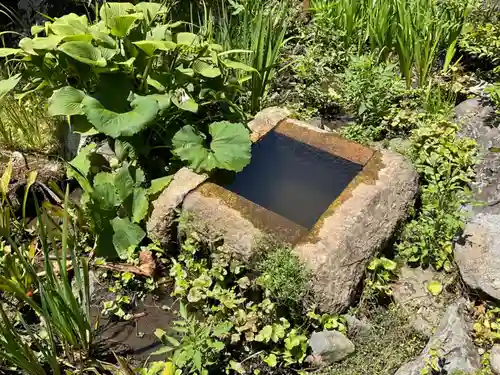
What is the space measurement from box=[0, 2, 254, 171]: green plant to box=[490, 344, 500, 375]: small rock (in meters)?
1.57

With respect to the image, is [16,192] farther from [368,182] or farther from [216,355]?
[368,182]

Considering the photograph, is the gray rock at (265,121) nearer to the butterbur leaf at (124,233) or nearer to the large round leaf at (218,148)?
the large round leaf at (218,148)

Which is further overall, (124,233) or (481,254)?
(124,233)

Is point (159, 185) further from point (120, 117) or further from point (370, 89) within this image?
Answer: point (370, 89)

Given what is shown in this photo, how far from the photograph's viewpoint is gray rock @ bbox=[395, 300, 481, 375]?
2340 millimetres

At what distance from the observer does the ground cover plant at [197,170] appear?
8.10 ft

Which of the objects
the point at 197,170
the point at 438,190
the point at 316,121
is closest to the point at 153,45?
the point at 197,170

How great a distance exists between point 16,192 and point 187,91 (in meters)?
1.37

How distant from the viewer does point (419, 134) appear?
3236 mm

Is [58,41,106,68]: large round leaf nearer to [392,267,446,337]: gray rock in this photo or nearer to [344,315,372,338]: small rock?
[344,315,372,338]: small rock

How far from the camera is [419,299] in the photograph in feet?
8.90

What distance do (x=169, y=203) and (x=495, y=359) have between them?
5.89ft

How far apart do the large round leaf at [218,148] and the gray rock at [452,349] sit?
1332mm

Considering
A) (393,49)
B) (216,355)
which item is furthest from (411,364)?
(393,49)
